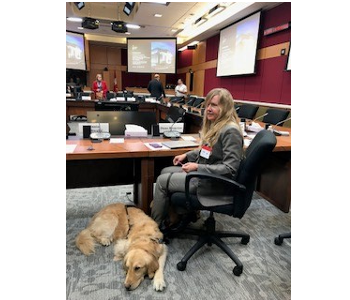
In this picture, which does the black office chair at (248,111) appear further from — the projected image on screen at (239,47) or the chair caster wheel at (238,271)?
the chair caster wheel at (238,271)

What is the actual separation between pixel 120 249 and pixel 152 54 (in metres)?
8.34

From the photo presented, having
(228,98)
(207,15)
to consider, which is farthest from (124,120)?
(207,15)

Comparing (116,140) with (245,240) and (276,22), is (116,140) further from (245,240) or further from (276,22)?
(276,22)

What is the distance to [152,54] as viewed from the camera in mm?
9016

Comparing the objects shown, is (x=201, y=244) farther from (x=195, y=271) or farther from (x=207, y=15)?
(x=207, y=15)

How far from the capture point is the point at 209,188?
165 cm

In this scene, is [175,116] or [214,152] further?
[175,116]

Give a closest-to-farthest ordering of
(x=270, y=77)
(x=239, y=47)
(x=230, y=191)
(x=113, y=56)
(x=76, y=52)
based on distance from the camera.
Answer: (x=230, y=191)
(x=270, y=77)
(x=239, y=47)
(x=76, y=52)
(x=113, y=56)

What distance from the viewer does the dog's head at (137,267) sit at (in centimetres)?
150

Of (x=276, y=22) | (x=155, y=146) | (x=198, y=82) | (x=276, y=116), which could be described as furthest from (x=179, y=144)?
(x=198, y=82)

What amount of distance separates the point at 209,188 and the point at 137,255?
61 cm

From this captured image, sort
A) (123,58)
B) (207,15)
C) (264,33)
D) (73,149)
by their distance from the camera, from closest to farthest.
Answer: (73,149)
(264,33)
(207,15)
(123,58)

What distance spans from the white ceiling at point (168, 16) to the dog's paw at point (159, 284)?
550 cm

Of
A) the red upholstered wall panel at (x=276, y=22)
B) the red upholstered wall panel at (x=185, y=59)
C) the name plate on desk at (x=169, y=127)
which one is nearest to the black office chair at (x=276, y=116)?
the red upholstered wall panel at (x=276, y=22)
